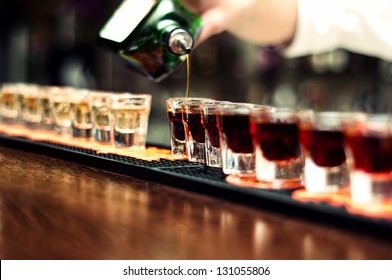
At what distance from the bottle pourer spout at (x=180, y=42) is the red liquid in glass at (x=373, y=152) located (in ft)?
2.49

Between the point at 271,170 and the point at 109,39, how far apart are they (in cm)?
81

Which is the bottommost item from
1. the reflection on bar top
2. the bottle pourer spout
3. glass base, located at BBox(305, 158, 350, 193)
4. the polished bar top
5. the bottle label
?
the polished bar top

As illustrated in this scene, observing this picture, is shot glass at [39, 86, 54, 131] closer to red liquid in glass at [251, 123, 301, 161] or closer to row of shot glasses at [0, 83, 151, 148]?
row of shot glasses at [0, 83, 151, 148]

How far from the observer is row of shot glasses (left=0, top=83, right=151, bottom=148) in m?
2.04

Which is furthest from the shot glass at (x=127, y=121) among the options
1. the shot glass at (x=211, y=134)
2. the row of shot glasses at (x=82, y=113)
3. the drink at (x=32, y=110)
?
the drink at (x=32, y=110)

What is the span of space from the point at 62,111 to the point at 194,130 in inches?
31.9

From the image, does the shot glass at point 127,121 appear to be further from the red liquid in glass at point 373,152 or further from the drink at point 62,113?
the red liquid in glass at point 373,152

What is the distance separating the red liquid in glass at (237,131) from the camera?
4.81 ft

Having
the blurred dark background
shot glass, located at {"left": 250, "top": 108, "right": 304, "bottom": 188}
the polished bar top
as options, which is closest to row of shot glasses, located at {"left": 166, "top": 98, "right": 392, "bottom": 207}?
shot glass, located at {"left": 250, "top": 108, "right": 304, "bottom": 188}

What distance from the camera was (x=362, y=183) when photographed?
1.15 metres

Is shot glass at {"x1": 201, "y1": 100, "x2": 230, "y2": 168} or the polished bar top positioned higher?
shot glass at {"x1": 201, "y1": 100, "x2": 230, "y2": 168}

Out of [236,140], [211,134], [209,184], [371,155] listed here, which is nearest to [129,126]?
[211,134]

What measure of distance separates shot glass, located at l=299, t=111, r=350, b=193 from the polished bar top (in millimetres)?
145

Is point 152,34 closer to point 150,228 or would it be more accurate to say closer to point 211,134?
point 211,134
